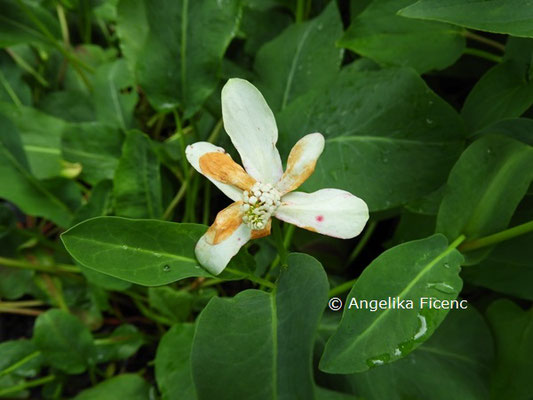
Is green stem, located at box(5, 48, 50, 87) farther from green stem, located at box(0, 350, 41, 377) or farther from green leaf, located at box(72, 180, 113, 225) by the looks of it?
green stem, located at box(0, 350, 41, 377)

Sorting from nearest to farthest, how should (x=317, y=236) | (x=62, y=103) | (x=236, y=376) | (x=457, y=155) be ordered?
(x=236, y=376), (x=457, y=155), (x=317, y=236), (x=62, y=103)

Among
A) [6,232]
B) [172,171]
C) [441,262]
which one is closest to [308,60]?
[172,171]

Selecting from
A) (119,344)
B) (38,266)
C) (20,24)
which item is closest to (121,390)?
(119,344)

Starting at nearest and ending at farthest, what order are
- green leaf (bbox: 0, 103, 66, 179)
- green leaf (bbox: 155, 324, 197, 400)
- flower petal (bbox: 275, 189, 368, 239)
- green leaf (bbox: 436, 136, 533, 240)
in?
1. flower petal (bbox: 275, 189, 368, 239)
2. green leaf (bbox: 436, 136, 533, 240)
3. green leaf (bbox: 155, 324, 197, 400)
4. green leaf (bbox: 0, 103, 66, 179)

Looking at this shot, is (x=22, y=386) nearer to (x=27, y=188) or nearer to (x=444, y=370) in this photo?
(x=27, y=188)

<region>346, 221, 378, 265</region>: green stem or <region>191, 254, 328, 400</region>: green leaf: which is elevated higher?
<region>191, 254, 328, 400</region>: green leaf

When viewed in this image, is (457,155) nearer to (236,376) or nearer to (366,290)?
(366,290)

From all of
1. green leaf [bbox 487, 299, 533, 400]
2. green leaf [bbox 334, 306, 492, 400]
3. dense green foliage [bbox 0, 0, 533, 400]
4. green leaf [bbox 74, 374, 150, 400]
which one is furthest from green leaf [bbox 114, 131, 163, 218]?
green leaf [bbox 487, 299, 533, 400]
